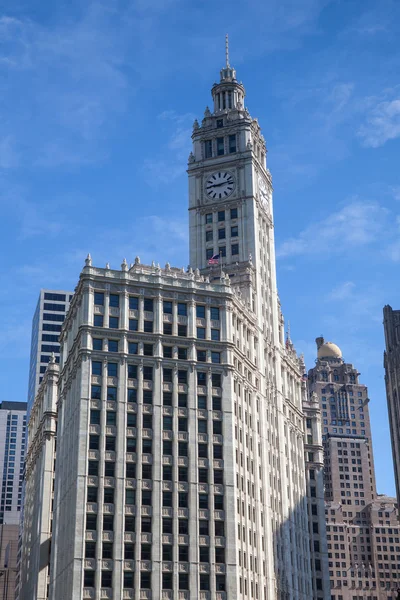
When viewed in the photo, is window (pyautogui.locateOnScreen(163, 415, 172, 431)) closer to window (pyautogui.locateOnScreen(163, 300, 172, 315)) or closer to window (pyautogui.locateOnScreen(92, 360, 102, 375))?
window (pyautogui.locateOnScreen(92, 360, 102, 375))

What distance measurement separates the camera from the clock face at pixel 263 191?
167375 millimetres

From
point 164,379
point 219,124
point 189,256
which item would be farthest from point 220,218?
point 164,379

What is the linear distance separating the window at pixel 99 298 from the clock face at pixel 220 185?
40.9 meters

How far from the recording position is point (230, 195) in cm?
16238

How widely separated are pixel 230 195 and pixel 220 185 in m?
3.49

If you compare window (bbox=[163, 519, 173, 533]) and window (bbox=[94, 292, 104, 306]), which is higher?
window (bbox=[94, 292, 104, 306])

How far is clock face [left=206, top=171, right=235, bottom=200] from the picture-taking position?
163 metres

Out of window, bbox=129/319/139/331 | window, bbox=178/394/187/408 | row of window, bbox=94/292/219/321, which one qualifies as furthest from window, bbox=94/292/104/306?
window, bbox=178/394/187/408

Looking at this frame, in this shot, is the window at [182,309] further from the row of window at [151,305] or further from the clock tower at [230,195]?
the clock tower at [230,195]

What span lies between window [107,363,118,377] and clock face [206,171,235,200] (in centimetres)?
4739

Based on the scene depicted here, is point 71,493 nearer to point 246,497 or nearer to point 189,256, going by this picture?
point 246,497

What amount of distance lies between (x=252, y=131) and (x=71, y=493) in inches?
3086

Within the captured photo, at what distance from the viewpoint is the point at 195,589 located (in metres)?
118

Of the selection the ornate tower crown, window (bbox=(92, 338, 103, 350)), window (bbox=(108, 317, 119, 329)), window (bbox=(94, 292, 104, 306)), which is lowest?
window (bbox=(92, 338, 103, 350))
